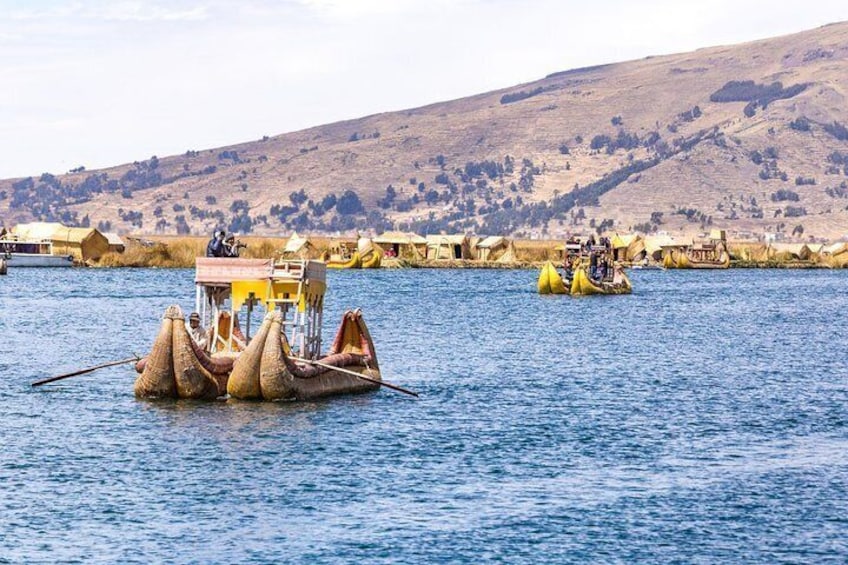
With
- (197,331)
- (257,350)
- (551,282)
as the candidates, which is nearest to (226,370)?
(257,350)

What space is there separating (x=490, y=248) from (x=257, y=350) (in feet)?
497

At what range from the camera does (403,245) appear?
198125mm

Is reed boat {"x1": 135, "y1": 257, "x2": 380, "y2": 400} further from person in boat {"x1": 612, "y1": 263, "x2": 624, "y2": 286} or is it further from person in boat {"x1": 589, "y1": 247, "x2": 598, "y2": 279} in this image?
person in boat {"x1": 612, "y1": 263, "x2": 624, "y2": 286}

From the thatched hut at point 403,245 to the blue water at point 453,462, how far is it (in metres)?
122

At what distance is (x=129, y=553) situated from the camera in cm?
2981

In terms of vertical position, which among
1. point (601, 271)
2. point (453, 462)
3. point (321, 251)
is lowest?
point (453, 462)

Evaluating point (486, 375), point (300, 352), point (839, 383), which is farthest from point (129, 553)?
point (839, 383)

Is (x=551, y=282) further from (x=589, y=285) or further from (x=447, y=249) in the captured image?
(x=447, y=249)

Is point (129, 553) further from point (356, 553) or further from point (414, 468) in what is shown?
point (414, 468)

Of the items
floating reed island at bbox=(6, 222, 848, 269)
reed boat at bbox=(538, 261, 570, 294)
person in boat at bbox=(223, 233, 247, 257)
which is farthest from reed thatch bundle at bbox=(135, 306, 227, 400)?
floating reed island at bbox=(6, 222, 848, 269)

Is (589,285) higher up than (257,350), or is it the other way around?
(257,350)

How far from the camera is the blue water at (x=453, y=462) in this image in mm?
31031

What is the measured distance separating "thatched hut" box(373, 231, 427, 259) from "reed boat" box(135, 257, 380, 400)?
5627 inches

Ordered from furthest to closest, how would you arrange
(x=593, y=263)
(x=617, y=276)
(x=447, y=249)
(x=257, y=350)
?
(x=447, y=249) → (x=617, y=276) → (x=593, y=263) → (x=257, y=350)
